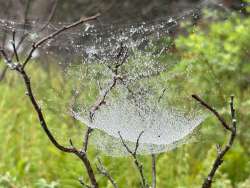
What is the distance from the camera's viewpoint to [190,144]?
509 cm

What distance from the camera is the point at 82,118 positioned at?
2.78 m

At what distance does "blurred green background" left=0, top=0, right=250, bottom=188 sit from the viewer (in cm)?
425

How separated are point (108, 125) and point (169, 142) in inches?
11.8

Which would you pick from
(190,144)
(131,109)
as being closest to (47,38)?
(131,109)

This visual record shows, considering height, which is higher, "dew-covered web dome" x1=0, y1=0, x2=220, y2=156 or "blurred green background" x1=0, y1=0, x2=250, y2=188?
"blurred green background" x1=0, y1=0, x2=250, y2=188

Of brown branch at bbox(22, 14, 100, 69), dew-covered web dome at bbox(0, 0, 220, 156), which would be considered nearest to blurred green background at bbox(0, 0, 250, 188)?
dew-covered web dome at bbox(0, 0, 220, 156)

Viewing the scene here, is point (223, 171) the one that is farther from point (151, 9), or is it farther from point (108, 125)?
point (151, 9)

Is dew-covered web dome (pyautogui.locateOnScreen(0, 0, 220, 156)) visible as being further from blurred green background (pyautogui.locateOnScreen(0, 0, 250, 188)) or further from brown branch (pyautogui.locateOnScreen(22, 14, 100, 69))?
blurred green background (pyautogui.locateOnScreen(0, 0, 250, 188))

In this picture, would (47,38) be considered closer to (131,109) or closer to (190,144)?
(131,109)

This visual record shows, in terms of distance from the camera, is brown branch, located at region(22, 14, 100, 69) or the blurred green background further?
the blurred green background

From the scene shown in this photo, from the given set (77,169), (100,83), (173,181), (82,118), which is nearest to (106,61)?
(100,83)

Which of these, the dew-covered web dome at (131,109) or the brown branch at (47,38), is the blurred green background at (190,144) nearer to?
the dew-covered web dome at (131,109)

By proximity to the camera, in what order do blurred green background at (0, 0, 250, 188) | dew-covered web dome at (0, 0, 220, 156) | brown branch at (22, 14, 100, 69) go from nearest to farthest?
brown branch at (22, 14, 100, 69), dew-covered web dome at (0, 0, 220, 156), blurred green background at (0, 0, 250, 188)

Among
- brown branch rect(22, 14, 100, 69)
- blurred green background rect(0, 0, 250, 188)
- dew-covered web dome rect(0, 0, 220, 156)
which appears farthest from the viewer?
blurred green background rect(0, 0, 250, 188)
